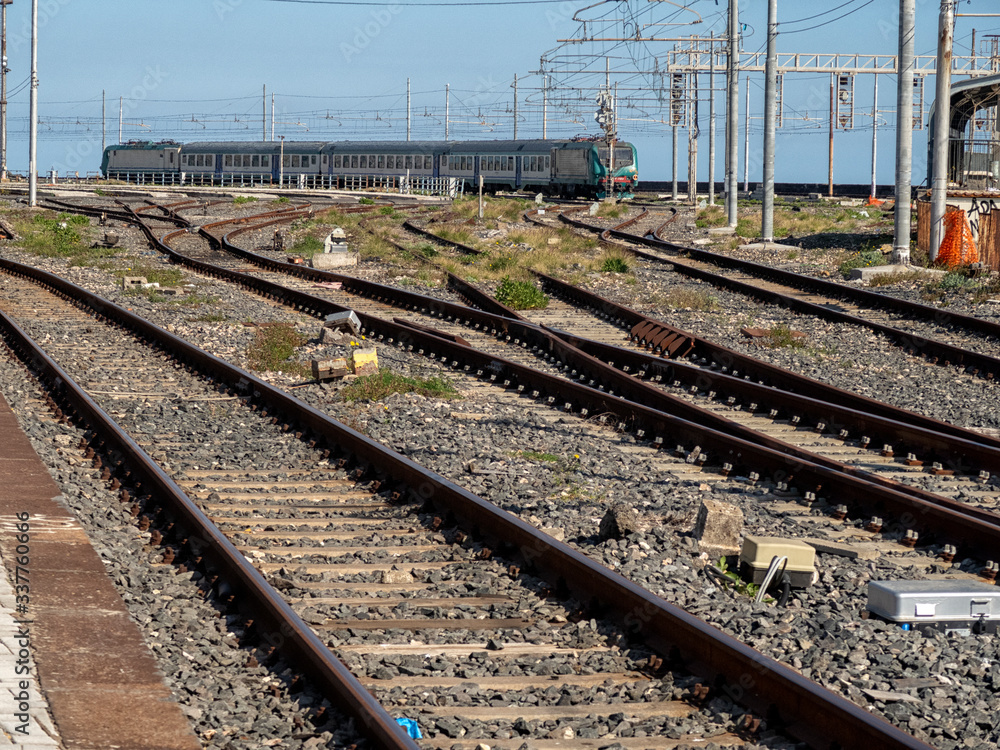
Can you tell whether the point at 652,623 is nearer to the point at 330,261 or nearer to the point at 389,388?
the point at 389,388

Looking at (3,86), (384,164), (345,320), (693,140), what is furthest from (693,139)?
(345,320)

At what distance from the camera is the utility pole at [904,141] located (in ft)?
76.3

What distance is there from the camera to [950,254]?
23844 mm

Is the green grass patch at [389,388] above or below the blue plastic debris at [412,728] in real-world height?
above

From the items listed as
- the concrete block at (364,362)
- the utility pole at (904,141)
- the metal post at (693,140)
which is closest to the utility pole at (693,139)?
the metal post at (693,140)

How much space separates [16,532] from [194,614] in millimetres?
1580

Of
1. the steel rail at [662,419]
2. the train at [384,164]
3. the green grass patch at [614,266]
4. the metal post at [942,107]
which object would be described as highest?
the train at [384,164]

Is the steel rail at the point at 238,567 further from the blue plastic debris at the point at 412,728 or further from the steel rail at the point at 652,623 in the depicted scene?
the blue plastic debris at the point at 412,728

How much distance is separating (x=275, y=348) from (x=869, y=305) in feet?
32.3

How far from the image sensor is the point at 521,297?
19047 mm

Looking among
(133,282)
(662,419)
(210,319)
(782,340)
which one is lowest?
(662,419)

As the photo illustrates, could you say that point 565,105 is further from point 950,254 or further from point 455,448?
point 455,448

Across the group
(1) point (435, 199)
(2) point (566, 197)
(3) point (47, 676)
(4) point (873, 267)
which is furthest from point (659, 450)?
(2) point (566, 197)

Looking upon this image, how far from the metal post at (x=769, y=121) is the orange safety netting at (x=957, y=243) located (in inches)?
253
